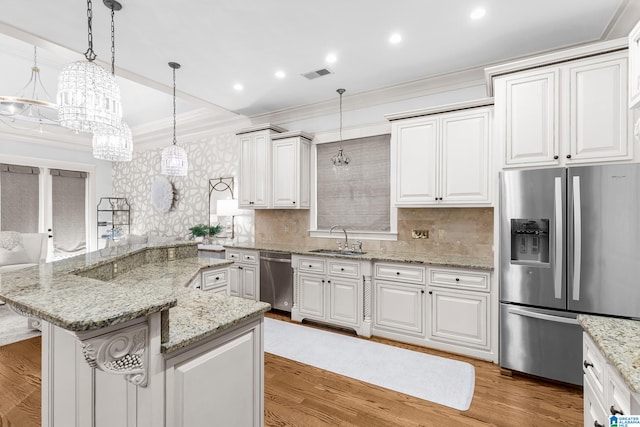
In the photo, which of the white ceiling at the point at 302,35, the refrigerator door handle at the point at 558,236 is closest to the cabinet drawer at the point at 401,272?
the refrigerator door handle at the point at 558,236

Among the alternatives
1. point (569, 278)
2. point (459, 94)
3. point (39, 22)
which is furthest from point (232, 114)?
point (569, 278)

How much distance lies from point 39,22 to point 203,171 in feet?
10.6

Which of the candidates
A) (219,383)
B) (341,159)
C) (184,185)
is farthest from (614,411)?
(184,185)

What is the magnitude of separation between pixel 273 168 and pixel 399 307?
257cm

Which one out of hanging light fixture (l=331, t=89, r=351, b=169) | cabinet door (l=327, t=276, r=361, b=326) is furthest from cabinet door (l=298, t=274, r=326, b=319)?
hanging light fixture (l=331, t=89, r=351, b=169)

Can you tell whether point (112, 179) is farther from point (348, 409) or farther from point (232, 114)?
point (348, 409)

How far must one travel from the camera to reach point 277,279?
4.14 meters

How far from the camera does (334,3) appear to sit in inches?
94.4

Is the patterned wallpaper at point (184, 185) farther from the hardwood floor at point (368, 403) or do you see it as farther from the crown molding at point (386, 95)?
the hardwood floor at point (368, 403)

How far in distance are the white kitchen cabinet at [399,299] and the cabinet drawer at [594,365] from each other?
1.77 meters

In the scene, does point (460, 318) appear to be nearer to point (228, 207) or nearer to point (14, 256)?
point (228, 207)

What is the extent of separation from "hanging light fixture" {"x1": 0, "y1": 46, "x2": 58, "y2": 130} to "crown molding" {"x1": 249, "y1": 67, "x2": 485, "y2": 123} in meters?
2.68

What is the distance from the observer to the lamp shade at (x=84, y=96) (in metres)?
2.02

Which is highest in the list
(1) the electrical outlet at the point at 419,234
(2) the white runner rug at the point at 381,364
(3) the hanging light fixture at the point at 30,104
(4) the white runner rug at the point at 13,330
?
(3) the hanging light fixture at the point at 30,104
